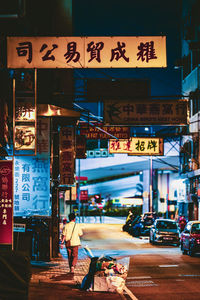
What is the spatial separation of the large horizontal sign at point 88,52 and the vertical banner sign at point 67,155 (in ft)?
28.7

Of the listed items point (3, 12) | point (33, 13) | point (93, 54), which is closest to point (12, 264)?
point (3, 12)

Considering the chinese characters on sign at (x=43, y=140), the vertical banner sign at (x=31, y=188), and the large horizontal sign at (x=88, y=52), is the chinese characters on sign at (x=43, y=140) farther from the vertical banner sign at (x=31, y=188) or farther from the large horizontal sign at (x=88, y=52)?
the large horizontal sign at (x=88, y=52)

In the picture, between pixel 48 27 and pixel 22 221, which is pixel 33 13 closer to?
pixel 48 27

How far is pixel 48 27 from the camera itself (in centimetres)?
2069

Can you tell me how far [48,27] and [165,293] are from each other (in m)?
12.4

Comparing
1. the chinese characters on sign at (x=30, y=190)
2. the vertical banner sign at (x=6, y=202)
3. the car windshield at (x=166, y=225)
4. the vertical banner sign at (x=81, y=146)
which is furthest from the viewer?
the car windshield at (x=166, y=225)

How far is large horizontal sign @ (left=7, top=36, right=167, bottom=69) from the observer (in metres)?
12.5

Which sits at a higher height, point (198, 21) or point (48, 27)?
point (198, 21)

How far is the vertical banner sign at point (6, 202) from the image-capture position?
11.6 meters

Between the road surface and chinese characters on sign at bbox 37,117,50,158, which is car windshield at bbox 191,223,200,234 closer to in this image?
the road surface

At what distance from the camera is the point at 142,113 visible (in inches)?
806

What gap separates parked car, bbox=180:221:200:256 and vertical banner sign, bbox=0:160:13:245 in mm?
13042

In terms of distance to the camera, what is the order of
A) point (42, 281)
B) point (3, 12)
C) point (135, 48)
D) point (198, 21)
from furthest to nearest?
1. point (198, 21)
2. point (42, 281)
3. point (135, 48)
4. point (3, 12)

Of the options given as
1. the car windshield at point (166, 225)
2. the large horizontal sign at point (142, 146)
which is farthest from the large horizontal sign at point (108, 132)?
the car windshield at point (166, 225)
